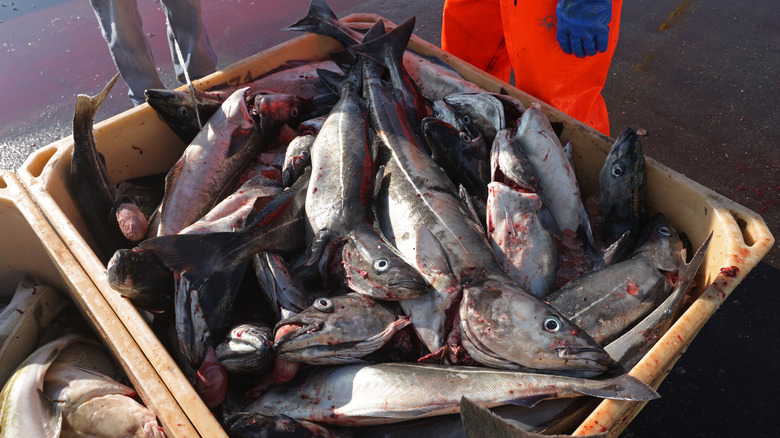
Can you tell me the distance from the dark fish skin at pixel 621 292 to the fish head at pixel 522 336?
8.6 inches

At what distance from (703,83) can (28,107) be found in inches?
261

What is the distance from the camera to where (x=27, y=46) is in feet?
19.7

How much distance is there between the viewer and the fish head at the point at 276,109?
2.91 metres

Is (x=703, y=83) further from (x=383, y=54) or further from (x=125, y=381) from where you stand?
(x=125, y=381)

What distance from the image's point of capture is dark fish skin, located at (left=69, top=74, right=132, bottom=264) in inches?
101

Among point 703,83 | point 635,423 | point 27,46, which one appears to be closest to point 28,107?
point 27,46

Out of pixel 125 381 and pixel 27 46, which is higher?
pixel 27 46

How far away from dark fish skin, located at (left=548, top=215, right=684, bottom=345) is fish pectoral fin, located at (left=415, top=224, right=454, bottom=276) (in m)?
0.47

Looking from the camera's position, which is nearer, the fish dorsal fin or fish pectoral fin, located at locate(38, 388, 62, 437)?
fish pectoral fin, located at locate(38, 388, 62, 437)

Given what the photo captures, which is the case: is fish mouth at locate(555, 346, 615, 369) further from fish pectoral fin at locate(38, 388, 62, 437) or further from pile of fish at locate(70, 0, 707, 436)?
fish pectoral fin at locate(38, 388, 62, 437)

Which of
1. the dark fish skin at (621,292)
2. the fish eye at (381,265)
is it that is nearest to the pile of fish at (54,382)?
the fish eye at (381,265)

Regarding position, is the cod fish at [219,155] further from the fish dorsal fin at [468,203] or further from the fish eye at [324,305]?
the fish dorsal fin at [468,203]

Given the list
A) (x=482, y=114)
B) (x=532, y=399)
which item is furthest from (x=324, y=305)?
(x=482, y=114)

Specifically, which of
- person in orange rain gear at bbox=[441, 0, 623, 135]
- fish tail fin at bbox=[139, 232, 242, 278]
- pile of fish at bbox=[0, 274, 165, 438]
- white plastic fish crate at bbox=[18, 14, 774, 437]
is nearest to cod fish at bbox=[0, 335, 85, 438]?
pile of fish at bbox=[0, 274, 165, 438]
